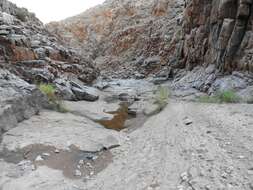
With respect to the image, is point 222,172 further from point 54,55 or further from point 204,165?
point 54,55

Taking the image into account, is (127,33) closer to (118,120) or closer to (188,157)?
(118,120)

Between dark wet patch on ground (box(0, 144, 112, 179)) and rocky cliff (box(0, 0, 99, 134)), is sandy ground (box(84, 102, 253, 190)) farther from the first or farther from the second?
rocky cliff (box(0, 0, 99, 134))

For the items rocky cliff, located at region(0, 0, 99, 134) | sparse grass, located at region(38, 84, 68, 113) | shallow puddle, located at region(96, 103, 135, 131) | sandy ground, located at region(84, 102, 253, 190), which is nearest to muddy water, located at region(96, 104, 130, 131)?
shallow puddle, located at region(96, 103, 135, 131)

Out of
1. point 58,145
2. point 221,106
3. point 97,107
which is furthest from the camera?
point 97,107

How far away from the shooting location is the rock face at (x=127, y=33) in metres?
35.1

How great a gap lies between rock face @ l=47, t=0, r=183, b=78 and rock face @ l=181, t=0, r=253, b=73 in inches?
268

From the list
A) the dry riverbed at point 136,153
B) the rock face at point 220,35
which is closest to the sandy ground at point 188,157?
the dry riverbed at point 136,153

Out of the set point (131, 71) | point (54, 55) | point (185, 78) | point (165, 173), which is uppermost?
point (165, 173)

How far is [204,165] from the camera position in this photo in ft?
19.8

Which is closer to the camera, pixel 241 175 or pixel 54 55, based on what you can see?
pixel 241 175

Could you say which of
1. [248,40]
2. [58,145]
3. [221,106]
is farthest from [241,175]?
[248,40]

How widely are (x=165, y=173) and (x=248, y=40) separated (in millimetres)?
13196

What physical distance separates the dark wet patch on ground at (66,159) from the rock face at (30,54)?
8141 mm

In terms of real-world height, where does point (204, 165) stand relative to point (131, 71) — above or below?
above
